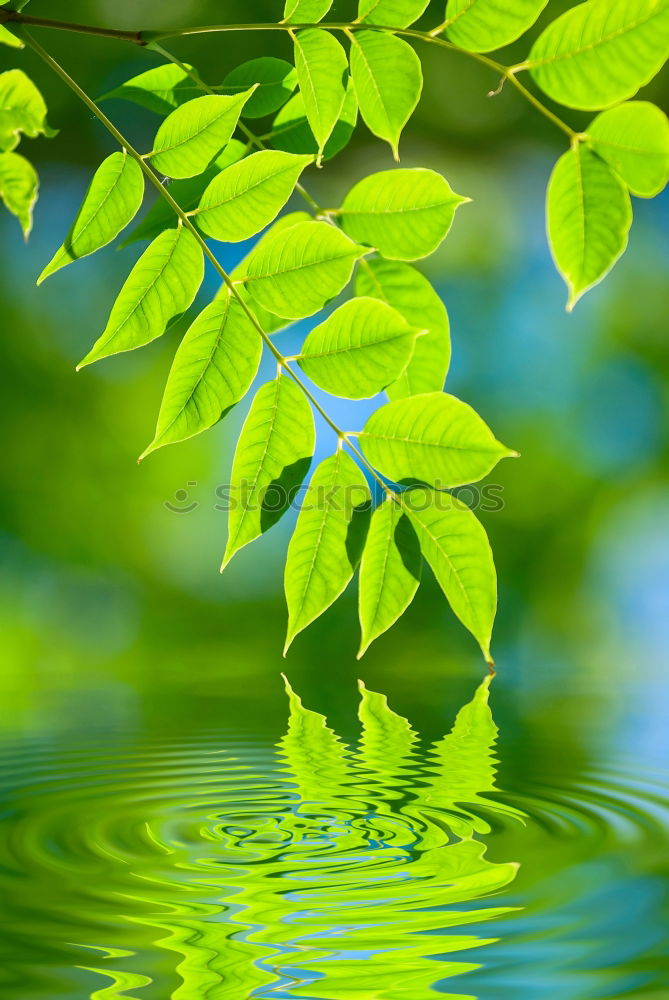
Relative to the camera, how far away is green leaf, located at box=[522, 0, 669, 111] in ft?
1.27

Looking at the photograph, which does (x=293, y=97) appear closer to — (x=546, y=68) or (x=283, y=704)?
(x=546, y=68)

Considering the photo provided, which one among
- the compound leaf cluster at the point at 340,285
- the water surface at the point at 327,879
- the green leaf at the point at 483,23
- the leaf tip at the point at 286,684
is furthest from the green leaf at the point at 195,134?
the leaf tip at the point at 286,684

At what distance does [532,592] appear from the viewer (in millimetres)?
2434

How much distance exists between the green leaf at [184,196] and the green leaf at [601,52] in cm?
17

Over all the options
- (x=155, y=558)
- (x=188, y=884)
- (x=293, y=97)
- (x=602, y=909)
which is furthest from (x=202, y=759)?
(x=155, y=558)

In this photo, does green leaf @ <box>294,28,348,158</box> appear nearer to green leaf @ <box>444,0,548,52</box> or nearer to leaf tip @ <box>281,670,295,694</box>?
green leaf @ <box>444,0,548,52</box>

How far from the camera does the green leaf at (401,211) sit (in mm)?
482

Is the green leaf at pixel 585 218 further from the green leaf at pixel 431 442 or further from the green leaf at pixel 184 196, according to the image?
the green leaf at pixel 184 196

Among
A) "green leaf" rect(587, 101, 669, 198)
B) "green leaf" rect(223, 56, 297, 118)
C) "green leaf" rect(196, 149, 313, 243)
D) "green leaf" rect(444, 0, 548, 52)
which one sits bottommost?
"green leaf" rect(587, 101, 669, 198)

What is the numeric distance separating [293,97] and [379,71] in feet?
0.35

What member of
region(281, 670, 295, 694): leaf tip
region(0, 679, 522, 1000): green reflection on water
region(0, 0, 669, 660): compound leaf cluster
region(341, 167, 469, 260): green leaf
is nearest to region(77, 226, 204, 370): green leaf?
region(0, 0, 669, 660): compound leaf cluster

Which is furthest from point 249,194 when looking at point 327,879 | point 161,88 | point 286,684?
point 286,684

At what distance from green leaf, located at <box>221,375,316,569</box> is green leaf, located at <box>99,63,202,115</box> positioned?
7.5 inches

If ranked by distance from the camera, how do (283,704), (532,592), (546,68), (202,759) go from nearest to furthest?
(546,68) → (202,759) → (283,704) → (532,592)
